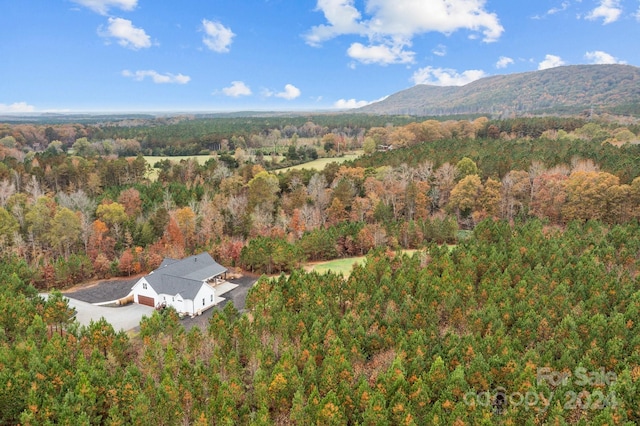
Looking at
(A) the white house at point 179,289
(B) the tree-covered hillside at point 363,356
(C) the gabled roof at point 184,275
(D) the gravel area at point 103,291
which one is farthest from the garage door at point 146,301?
(B) the tree-covered hillside at point 363,356

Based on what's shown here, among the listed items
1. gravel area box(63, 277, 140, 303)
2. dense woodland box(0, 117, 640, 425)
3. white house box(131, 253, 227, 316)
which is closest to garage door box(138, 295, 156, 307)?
white house box(131, 253, 227, 316)

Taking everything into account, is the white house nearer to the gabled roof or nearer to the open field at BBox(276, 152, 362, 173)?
the gabled roof

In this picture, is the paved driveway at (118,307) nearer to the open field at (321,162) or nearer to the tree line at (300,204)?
the tree line at (300,204)

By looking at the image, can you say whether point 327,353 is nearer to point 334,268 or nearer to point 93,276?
point 334,268

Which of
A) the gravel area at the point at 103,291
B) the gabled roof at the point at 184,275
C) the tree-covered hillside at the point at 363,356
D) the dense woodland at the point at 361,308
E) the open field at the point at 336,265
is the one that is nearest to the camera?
the tree-covered hillside at the point at 363,356

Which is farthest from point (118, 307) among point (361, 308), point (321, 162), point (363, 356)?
point (321, 162)

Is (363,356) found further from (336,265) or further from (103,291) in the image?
(103,291)
